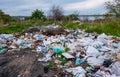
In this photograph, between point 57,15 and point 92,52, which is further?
point 57,15

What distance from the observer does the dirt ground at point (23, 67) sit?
5.68 m

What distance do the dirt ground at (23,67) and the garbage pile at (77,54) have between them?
149mm

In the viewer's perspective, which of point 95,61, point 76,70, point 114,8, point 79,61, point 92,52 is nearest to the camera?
point 76,70

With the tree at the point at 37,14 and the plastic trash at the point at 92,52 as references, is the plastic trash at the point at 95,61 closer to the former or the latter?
the plastic trash at the point at 92,52

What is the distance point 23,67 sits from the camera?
19.1 feet

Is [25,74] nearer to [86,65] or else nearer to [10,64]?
[10,64]

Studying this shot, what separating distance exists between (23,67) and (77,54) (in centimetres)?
111

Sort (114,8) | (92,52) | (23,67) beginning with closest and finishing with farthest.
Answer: (23,67) < (92,52) < (114,8)

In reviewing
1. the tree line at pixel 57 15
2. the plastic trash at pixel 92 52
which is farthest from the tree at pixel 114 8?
the plastic trash at pixel 92 52

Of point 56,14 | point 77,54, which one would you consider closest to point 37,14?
point 56,14

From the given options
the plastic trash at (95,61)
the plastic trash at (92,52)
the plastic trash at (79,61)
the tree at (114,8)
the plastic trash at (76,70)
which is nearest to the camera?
the plastic trash at (76,70)

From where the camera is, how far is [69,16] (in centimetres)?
1919

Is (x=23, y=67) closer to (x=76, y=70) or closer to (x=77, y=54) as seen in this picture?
(x=76, y=70)

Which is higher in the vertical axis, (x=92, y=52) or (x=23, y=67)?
(x=92, y=52)
